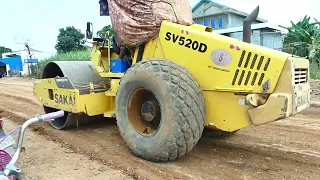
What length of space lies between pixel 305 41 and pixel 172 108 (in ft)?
50.3

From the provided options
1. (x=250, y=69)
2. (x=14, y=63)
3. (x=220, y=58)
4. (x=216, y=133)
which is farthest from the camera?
(x=14, y=63)

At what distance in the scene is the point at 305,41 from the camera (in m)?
17.0

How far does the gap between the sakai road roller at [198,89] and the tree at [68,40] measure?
130 feet

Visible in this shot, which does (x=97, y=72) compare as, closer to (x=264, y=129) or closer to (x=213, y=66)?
(x=213, y=66)

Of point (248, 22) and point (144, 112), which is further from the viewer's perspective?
point (144, 112)

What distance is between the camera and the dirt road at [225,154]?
3748 mm

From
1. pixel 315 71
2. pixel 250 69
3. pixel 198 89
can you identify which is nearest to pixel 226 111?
pixel 198 89

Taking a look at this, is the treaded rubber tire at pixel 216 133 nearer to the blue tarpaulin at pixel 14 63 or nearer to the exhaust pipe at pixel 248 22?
the exhaust pipe at pixel 248 22

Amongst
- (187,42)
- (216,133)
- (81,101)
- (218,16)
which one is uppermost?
(218,16)

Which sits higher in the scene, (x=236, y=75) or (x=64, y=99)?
(x=236, y=75)

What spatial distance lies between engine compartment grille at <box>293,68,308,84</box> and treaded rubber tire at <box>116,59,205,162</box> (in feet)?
3.30

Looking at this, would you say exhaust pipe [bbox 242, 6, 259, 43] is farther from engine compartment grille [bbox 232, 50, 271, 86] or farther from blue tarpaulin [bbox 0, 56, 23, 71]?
blue tarpaulin [bbox 0, 56, 23, 71]

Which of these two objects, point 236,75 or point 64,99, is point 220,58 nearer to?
point 236,75

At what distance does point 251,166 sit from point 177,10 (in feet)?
7.54
